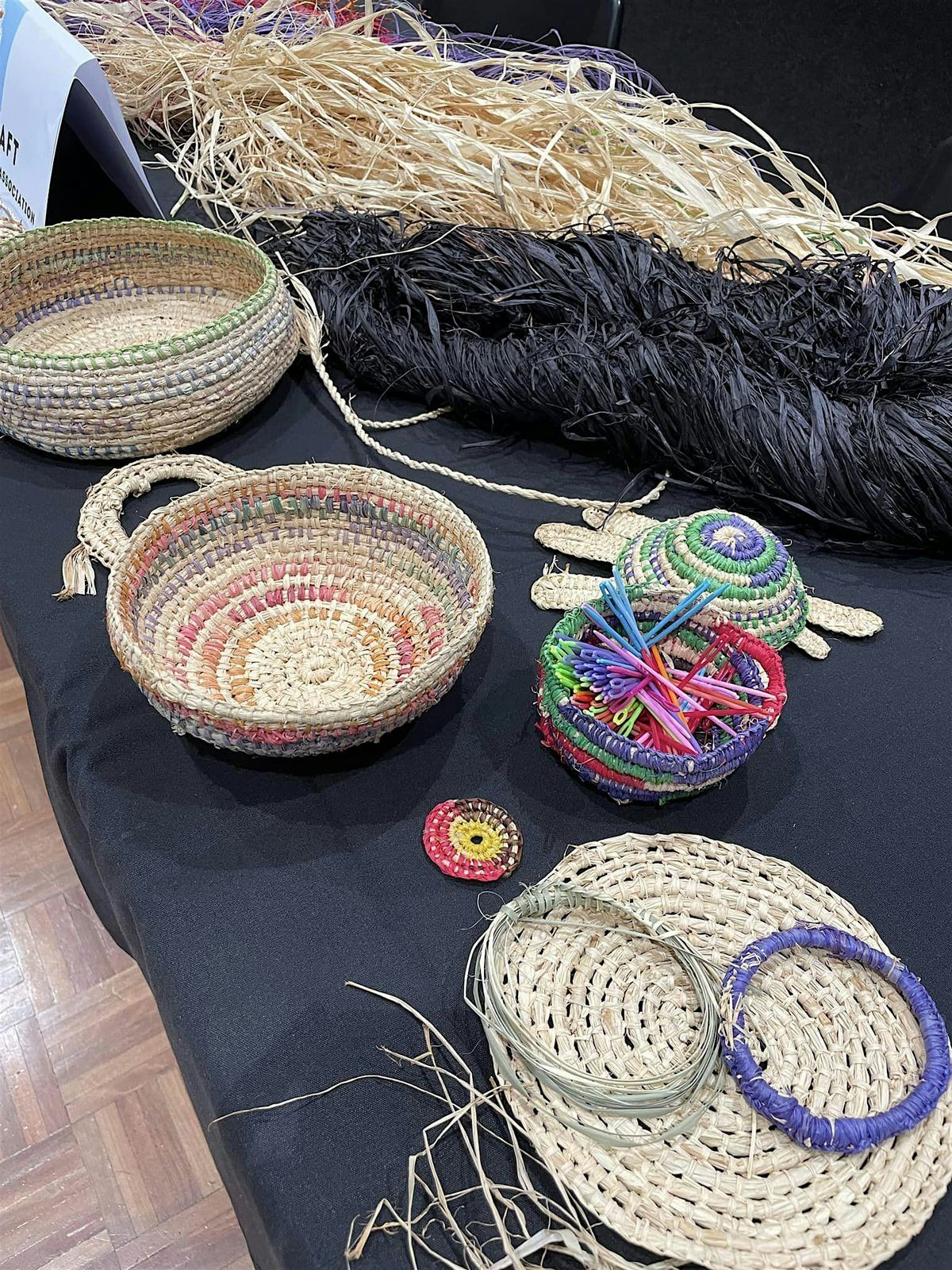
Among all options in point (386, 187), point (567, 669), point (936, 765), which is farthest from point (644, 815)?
point (386, 187)

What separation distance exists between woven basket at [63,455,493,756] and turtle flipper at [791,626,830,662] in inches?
10.6

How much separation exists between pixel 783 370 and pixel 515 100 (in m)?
0.66

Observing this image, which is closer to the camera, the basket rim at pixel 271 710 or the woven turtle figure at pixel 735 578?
the basket rim at pixel 271 710

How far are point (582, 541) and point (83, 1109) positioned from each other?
26.9 inches

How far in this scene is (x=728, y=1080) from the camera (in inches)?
18.9

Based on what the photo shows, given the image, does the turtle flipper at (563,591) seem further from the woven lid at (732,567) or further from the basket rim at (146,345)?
the basket rim at (146,345)

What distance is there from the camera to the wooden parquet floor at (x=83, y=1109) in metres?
0.78

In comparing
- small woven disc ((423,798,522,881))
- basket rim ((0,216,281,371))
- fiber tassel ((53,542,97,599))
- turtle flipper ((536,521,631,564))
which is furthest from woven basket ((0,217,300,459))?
small woven disc ((423,798,522,881))

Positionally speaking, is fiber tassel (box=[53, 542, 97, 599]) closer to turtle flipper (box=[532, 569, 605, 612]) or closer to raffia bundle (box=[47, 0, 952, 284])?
turtle flipper (box=[532, 569, 605, 612])

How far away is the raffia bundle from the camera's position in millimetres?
1094

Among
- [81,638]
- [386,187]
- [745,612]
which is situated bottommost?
[81,638]

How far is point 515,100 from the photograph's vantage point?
125 cm

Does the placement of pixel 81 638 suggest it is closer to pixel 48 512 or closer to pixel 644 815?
pixel 48 512

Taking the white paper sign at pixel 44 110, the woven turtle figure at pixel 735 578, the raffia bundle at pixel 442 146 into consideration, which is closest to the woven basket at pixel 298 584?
the woven turtle figure at pixel 735 578
